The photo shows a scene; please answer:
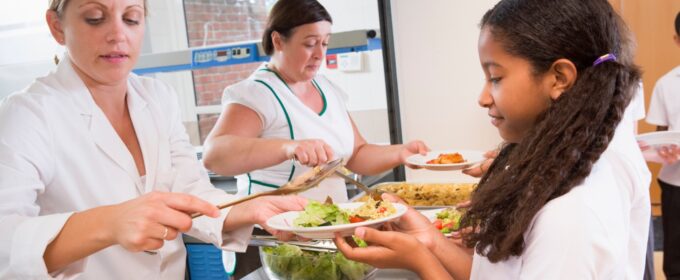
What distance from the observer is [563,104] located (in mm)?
954

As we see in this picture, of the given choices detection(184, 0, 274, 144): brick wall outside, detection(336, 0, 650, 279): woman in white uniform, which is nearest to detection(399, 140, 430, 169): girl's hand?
detection(336, 0, 650, 279): woman in white uniform

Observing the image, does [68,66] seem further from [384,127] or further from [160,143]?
[384,127]

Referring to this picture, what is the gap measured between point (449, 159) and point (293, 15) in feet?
2.60

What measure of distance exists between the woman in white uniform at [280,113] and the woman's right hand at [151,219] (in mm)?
931

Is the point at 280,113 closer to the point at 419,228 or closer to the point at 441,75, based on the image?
the point at 419,228

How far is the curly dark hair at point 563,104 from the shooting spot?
Answer: 0.92m

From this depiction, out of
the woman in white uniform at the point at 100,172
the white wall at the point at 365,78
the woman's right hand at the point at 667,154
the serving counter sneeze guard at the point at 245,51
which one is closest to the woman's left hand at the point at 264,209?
the woman in white uniform at the point at 100,172

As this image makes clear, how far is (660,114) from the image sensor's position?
3.24 metres

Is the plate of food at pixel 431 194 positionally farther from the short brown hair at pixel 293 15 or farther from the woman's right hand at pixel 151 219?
the woman's right hand at pixel 151 219

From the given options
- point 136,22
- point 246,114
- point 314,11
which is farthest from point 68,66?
point 314,11

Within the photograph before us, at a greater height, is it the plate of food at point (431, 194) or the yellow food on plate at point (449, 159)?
the yellow food on plate at point (449, 159)

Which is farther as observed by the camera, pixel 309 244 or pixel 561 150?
pixel 309 244

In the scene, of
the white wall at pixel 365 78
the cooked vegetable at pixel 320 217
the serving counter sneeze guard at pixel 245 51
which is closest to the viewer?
the cooked vegetable at pixel 320 217

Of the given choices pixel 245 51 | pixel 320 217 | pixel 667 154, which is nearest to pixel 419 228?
pixel 320 217
